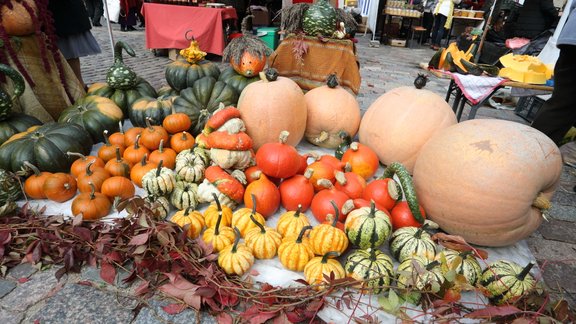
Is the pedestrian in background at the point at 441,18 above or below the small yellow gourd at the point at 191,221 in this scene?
above

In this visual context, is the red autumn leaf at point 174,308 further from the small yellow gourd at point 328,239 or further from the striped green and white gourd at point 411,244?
the striped green and white gourd at point 411,244

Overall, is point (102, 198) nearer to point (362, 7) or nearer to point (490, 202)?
point (490, 202)

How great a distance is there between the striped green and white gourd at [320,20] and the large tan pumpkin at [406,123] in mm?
1561

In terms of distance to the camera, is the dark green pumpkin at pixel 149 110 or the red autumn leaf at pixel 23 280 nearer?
the red autumn leaf at pixel 23 280

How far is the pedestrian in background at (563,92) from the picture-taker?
9.59ft

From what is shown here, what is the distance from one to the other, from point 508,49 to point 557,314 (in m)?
7.22

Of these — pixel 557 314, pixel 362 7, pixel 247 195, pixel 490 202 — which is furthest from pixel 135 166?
pixel 362 7

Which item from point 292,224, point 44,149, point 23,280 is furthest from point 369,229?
point 44,149

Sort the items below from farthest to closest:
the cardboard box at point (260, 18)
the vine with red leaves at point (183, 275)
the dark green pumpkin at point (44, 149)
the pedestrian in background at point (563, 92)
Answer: the cardboard box at point (260, 18) → the pedestrian in background at point (563, 92) → the dark green pumpkin at point (44, 149) → the vine with red leaves at point (183, 275)

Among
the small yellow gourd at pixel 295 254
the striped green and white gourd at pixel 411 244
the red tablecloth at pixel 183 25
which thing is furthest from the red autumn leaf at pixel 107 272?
the red tablecloth at pixel 183 25

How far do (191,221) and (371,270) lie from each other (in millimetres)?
1120

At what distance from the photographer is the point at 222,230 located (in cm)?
191

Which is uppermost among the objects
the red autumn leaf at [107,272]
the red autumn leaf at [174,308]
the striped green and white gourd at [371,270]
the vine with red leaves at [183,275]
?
the striped green and white gourd at [371,270]

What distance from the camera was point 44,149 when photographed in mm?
2430
